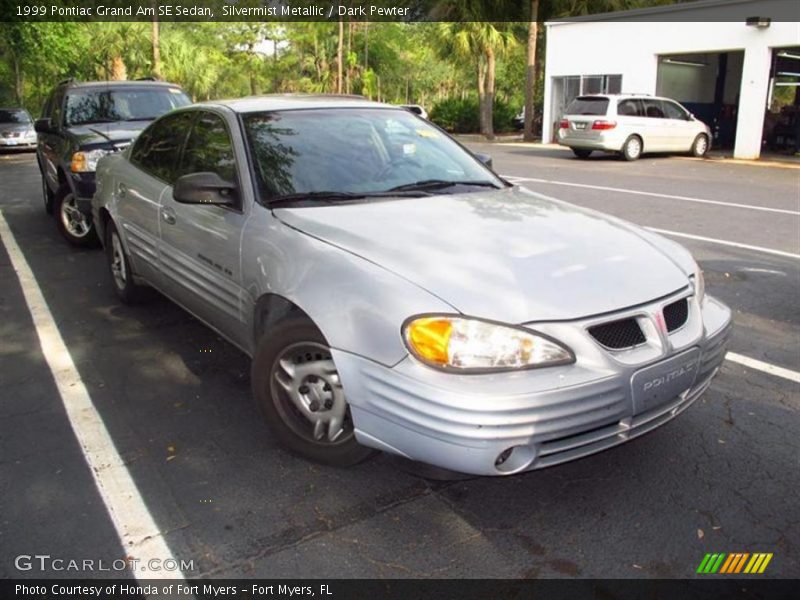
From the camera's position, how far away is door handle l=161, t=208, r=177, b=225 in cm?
435

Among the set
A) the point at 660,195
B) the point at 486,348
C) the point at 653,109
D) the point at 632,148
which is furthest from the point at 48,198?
the point at 653,109

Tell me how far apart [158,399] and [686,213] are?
8.26 m

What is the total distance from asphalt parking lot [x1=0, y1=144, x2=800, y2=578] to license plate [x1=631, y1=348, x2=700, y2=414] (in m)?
0.48

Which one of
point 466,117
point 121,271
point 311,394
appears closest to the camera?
point 311,394

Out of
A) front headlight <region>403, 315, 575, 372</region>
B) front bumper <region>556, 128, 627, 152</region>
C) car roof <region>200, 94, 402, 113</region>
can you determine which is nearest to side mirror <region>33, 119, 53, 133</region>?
car roof <region>200, 94, 402, 113</region>

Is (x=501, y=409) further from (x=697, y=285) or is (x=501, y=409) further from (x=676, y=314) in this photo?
(x=697, y=285)

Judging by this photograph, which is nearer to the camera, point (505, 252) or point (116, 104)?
point (505, 252)

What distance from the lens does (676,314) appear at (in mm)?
3025

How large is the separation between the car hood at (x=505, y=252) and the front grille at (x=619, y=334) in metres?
0.07

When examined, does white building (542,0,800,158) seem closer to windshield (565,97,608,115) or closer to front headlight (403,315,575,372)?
windshield (565,97,608,115)

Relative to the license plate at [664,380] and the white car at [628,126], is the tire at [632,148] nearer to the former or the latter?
the white car at [628,126]

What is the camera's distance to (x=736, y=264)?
698 cm

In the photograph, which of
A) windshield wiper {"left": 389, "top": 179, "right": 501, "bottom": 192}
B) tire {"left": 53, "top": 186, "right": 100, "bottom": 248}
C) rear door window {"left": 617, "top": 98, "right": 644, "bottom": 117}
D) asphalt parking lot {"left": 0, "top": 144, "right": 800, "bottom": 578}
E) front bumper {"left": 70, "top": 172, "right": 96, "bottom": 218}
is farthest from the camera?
rear door window {"left": 617, "top": 98, "right": 644, "bottom": 117}

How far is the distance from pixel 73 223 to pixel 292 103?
449 centimetres
